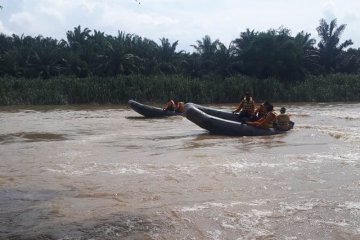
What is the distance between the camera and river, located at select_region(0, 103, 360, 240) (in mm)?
5238

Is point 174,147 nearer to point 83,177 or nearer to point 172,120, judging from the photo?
point 83,177

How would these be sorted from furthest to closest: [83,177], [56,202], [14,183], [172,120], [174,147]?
[172,120] → [174,147] → [83,177] → [14,183] → [56,202]

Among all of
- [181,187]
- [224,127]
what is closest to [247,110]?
[224,127]

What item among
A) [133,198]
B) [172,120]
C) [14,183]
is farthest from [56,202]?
[172,120]

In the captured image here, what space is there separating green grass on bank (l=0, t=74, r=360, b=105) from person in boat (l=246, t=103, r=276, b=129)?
669 inches

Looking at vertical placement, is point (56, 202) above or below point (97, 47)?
below

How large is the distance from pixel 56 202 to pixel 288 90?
2894 cm

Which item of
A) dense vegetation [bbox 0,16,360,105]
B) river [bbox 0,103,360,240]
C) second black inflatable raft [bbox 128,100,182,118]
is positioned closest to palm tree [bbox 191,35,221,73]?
dense vegetation [bbox 0,16,360,105]

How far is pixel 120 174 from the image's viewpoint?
26.6 ft

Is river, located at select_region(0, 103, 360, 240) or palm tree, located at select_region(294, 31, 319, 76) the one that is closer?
river, located at select_region(0, 103, 360, 240)

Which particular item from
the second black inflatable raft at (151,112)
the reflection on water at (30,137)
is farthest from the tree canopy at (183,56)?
the reflection on water at (30,137)

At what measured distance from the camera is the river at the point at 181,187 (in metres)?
5.24

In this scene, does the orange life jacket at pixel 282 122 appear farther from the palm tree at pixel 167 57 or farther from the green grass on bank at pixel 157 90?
the palm tree at pixel 167 57

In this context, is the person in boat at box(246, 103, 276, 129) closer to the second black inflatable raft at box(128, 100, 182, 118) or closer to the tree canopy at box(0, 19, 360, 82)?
the second black inflatable raft at box(128, 100, 182, 118)
